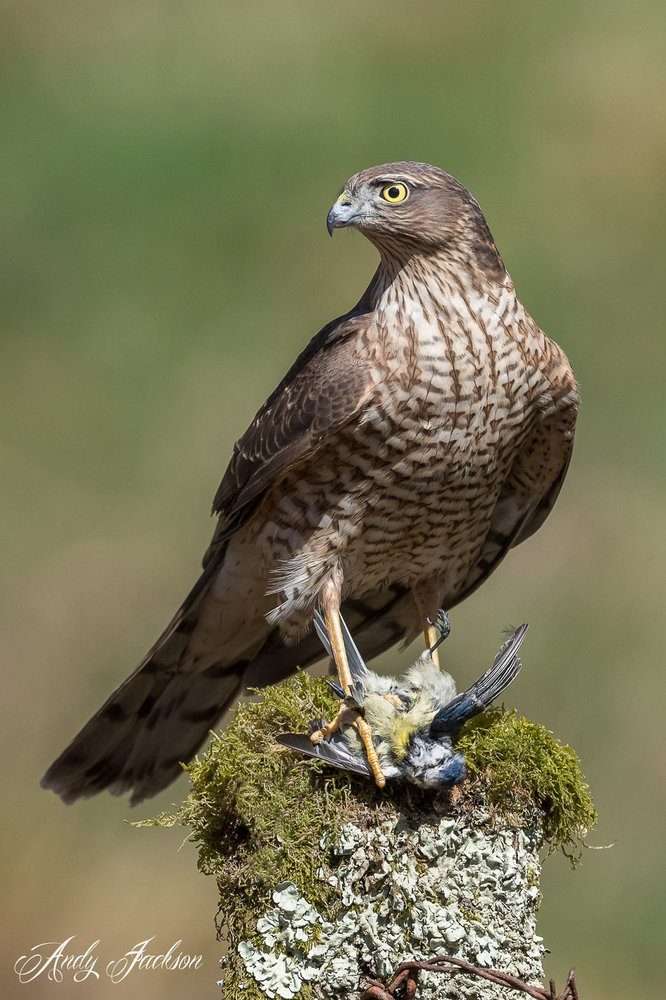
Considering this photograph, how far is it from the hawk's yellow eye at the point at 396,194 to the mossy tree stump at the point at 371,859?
1.42m

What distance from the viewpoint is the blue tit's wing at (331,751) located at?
2457mm

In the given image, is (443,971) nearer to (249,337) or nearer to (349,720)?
(349,720)

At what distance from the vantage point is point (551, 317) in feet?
23.9

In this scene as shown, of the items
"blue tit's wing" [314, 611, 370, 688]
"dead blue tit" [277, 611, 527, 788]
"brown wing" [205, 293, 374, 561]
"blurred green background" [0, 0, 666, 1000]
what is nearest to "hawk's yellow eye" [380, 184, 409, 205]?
"brown wing" [205, 293, 374, 561]

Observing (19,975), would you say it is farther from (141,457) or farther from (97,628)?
(141,457)

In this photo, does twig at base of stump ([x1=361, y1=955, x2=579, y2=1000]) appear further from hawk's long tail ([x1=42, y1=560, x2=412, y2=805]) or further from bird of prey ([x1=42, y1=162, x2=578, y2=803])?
hawk's long tail ([x1=42, y1=560, x2=412, y2=805])

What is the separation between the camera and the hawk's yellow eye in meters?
3.09

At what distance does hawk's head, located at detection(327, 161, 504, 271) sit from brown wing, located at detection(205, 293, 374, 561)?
26 centimetres

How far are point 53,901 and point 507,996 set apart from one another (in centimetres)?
342

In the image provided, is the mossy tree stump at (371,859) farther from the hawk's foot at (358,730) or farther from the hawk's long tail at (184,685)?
the hawk's long tail at (184,685)

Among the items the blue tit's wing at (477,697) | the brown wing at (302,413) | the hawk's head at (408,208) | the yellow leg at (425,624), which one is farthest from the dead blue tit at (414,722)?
the hawk's head at (408,208)

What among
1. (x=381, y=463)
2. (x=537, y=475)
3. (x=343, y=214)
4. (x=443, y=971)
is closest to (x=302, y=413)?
(x=381, y=463)

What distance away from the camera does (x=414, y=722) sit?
2531 millimetres

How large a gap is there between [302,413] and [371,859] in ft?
4.01
